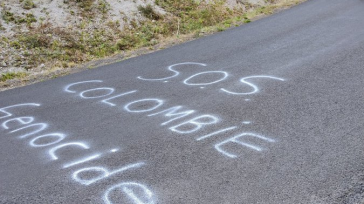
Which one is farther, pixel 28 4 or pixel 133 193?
pixel 28 4

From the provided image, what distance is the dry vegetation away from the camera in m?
10.1

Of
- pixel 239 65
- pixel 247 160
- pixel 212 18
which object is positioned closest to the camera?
pixel 247 160

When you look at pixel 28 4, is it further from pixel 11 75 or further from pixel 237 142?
pixel 237 142

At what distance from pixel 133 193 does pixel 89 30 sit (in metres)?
8.74

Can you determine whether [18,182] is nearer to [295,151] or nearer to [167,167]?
[167,167]

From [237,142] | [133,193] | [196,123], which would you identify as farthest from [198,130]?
[133,193]

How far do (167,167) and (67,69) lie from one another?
535 centimetres

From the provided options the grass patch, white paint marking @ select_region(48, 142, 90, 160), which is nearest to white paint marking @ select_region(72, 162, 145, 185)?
white paint marking @ select_region(48, 142, 90, 160)

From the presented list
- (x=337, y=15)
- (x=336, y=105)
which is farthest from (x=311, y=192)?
(x=337, y=15)

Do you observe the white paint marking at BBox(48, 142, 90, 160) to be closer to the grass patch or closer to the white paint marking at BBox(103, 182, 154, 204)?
the white paint marking at BBox(103, 182, 154, 204)

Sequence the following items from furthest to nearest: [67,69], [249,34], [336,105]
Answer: [249,34], [67,69], [336,105]

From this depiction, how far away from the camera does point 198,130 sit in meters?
5.20

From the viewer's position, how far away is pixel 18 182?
438 cm

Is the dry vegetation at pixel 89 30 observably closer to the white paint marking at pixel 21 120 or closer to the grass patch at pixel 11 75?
the grass patch at pixel 11 75
